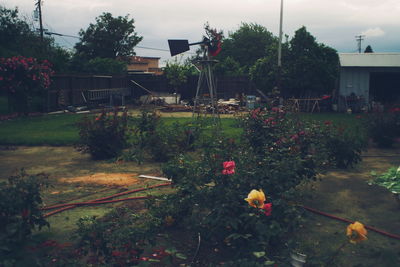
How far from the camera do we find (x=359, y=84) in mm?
A: 22906

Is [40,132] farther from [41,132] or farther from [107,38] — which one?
[107,38]

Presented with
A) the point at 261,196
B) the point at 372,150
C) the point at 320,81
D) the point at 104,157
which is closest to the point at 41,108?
the point at 104,157

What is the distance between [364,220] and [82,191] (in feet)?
13.9

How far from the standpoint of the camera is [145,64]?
61.5 meters

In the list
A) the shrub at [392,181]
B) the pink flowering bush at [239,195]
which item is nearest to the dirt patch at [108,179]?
the pink flowering bush at [239,195]

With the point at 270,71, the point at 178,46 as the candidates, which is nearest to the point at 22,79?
the point at 178,46

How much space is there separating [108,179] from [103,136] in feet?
6.04

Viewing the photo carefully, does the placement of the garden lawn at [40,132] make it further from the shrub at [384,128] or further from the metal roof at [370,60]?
the metal roof at [370,60]

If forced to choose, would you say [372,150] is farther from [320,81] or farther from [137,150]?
[320,81]

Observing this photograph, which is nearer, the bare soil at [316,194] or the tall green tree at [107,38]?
the bare soil at [316,194]

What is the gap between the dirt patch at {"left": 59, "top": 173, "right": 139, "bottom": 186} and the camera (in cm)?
712

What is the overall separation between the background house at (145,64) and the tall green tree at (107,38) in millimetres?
2309

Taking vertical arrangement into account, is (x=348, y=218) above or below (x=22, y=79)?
below

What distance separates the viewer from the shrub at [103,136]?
29.6ft
